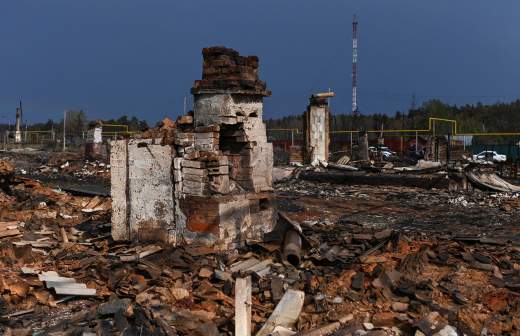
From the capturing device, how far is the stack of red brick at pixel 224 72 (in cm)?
817

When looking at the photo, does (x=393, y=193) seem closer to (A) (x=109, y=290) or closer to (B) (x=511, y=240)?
(B) (x=511, y=240)

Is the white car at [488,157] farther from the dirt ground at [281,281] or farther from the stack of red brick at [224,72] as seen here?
the stack of red brick at [224,72]

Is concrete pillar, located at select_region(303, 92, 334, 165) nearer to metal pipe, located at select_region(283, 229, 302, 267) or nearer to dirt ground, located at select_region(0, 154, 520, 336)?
dirt ground, located at select_region(0, 154, 520, 336)

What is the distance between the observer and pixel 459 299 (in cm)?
602

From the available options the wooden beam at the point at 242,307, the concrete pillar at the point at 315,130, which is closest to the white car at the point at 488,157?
the concrete pillar at the point at 315,130

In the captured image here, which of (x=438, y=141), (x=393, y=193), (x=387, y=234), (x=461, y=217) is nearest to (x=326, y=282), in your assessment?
(x=387, y=234)

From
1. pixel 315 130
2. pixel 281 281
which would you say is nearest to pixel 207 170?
pixel 281 281

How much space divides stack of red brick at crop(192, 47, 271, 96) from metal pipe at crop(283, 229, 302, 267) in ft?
7.61

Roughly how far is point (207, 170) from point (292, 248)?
1.67 meters

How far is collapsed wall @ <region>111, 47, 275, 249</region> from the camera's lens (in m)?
7.85

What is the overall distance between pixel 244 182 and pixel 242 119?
1.00 meters

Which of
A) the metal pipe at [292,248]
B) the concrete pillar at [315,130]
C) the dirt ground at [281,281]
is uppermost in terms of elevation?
the concrete pillar at [315,130]

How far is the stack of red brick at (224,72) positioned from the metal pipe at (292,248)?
2.32m

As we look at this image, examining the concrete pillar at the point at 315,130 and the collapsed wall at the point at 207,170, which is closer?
the collapsed wall at the point at 207,170
